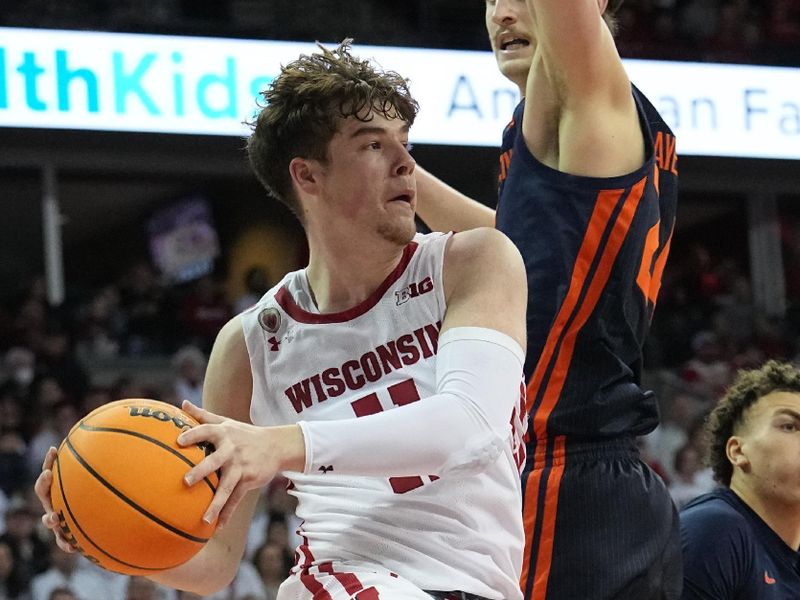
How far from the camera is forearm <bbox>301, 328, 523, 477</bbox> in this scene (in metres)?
2.42

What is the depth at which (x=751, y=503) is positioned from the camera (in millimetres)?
4387

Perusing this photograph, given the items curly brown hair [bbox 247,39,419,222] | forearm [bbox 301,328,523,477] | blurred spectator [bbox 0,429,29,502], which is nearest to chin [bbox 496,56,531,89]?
curly brown hair [bbox 247,39,419,222]

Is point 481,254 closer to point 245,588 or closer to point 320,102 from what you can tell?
point 320,102

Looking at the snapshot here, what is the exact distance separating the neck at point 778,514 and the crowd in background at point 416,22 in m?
7.51

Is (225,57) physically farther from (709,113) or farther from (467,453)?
(467,453)

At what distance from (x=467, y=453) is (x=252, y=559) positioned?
7286mm

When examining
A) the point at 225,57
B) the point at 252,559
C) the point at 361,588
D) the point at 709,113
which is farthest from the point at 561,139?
the point at 709,113

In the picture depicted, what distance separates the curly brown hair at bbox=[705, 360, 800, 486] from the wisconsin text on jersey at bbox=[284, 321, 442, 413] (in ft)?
6.57

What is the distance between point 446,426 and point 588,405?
2.49ft

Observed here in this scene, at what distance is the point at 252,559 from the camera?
375 inches

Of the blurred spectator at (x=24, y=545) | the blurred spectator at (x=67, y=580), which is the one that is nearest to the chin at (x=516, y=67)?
the blurred spectator at (x=67, y=580)

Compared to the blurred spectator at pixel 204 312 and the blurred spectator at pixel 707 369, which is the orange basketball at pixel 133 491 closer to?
the blurred spectator at pixel 204 312

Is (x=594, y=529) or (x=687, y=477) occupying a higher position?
(x=594, y=529)

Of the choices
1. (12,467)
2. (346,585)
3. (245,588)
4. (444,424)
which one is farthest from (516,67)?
(12,467)
